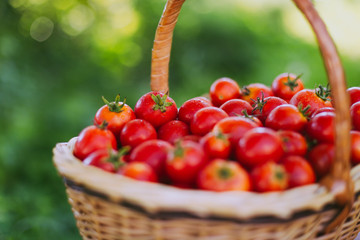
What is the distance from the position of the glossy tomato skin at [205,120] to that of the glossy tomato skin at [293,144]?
201 millimetres

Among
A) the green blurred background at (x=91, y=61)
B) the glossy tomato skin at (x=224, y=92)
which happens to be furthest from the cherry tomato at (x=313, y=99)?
the green blurred background at (x=91, y=61)

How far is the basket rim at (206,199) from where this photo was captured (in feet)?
2.43

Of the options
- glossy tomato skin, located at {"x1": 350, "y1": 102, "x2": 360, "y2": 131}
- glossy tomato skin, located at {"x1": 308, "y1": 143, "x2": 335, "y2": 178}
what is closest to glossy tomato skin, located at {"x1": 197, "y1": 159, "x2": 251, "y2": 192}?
glossy tomato skin, located at {"x1": 308, "y1": 143, "x2": 335, "y2": 178}

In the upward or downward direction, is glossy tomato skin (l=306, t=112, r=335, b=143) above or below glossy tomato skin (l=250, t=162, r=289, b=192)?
above

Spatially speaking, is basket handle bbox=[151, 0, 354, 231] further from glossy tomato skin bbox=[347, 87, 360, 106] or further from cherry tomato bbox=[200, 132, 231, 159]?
glossy tomato skin bbox=[347, 87, 360, 106]

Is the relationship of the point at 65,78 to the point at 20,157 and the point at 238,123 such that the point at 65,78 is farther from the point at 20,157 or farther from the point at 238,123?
the point at 238,123

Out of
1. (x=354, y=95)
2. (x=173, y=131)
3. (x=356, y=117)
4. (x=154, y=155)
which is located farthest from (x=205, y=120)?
(x=354, y=95)

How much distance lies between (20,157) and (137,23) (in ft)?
4.80

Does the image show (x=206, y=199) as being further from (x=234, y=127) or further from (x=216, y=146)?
(x=234, y=127)

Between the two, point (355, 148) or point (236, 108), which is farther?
point (236, 108)

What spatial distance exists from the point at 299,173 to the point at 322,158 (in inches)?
4.1

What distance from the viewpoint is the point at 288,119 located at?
106 cm

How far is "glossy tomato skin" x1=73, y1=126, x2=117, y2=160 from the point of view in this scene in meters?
1.02

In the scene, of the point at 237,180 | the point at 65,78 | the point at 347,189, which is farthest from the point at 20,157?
the point at 347,189
